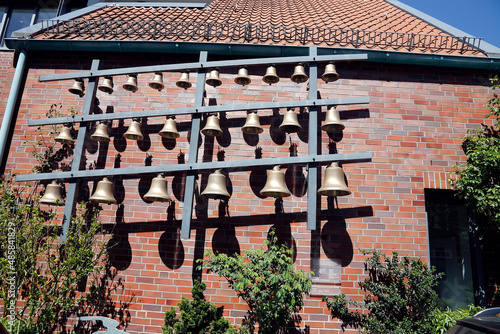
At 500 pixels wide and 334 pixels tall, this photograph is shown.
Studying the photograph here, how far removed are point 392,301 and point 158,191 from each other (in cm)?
338

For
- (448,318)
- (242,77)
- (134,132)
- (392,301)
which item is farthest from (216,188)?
(448,318)

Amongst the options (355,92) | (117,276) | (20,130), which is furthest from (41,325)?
(355,92)

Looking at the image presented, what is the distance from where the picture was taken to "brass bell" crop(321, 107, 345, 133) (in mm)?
5195

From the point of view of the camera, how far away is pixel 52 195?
514 centimetres

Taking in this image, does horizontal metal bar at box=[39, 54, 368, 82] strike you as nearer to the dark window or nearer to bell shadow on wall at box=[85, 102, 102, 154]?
bell shadow on wall at box=[85, 102, 102, 154]

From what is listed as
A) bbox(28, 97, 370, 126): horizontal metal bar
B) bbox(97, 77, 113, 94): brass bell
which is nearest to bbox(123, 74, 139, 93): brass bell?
bbox(97, 77, 113, 94): brass bell

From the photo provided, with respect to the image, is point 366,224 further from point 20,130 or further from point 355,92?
point 20,130

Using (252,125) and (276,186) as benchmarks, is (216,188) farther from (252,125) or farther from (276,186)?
(252,125)

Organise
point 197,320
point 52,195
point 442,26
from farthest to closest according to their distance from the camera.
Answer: point 442,26, point 52,195, point 197,320

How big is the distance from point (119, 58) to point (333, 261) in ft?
15.4

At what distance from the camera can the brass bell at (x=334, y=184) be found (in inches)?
186

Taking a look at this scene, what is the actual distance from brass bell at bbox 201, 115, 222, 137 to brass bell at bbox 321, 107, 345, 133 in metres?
1.51

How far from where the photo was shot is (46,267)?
527cm

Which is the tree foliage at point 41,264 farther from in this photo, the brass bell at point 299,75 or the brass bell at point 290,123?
the brass bell at point 299,75
